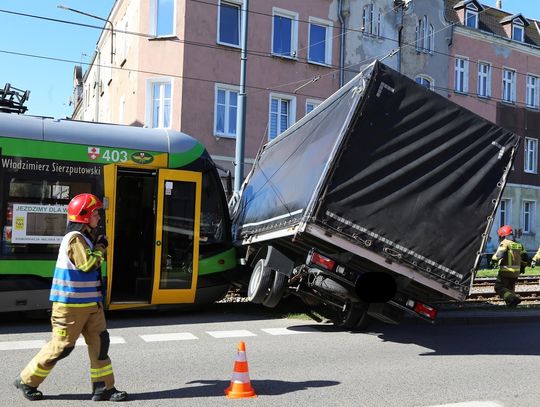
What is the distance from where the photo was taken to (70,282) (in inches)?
195

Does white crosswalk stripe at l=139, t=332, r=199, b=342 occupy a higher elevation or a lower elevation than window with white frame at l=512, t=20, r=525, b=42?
lower

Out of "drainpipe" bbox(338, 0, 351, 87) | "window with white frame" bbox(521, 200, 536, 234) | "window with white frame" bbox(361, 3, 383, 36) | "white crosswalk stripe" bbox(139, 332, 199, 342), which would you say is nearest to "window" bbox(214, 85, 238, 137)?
"drainpipe" bbox(338, 0, 351, 87)

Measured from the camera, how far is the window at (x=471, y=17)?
28938 millimetres

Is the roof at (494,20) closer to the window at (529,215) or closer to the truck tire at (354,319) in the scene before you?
the window at (529,215)

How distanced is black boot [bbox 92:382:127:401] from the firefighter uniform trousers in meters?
0.03

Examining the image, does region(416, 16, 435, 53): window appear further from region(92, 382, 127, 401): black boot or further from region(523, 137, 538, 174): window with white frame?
region(92, 382, 127, 401): black boot

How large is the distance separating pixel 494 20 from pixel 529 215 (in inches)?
406

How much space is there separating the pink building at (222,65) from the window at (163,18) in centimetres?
3

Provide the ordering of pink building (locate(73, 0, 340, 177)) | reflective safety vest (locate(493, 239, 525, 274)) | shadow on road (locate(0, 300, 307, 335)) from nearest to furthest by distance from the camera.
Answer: shadow on road (locate(0, 300, 307, 335))
reflective safety vest (locate(493, 239, 525, 274))
pink building (locate(73, 0, 340, 177))

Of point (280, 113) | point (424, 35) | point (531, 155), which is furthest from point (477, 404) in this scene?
point (531, 155)

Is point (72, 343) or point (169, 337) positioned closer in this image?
point (72, 343)

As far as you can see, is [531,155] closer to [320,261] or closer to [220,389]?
[320,261]

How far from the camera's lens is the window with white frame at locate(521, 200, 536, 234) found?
99.9 feet

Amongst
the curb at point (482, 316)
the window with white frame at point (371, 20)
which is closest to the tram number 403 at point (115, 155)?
the curb at point (482, 316)
